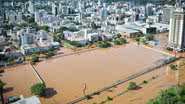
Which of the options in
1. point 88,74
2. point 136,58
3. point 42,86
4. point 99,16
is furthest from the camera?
point 99,16

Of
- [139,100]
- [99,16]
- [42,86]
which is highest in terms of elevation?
[99,16]

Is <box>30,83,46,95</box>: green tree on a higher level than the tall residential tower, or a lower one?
lower

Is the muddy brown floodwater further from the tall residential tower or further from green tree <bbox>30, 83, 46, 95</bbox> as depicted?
the tall residential tower

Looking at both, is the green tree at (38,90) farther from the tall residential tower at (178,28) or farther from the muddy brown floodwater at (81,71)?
the tall residential tower at (178,28)

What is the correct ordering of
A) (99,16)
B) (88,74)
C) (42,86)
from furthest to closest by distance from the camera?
1. (99,16)
2. (88,74)
3. (42,86)

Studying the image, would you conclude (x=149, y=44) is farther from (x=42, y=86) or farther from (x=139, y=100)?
(x=42, y=86)

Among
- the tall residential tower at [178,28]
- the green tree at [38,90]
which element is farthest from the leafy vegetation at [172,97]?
the tall residential tower at [178,28]

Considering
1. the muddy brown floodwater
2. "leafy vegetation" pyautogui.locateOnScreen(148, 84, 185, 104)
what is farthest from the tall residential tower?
"leafy vegetation" pyautogui.locateOnScreen(148, 84, 185, 104)

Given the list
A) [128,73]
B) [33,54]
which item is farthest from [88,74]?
[33,54]
